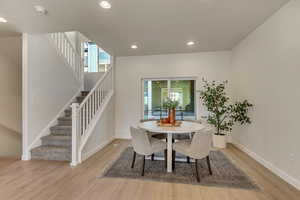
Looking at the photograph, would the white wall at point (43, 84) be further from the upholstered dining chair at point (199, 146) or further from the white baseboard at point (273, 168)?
the white baseboard at point (273, 168)

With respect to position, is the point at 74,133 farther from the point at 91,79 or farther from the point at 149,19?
the point at 91,79

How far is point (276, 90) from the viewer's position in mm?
2641

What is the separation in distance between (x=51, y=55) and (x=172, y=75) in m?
3.27

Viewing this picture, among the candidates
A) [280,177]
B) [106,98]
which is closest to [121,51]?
[106,98]

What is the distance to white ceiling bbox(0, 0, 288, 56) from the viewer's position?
250 centimetres

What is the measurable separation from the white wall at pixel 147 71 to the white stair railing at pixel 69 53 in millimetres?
1292

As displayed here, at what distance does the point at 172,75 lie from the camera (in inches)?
191

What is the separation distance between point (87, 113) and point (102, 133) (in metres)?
0.94

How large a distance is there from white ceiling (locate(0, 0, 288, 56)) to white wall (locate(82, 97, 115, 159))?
1.94 meters

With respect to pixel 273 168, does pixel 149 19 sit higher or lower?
higher

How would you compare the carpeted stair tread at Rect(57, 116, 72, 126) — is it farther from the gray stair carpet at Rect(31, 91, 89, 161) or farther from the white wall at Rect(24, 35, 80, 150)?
the white wall at Rect(24, 35, 80, 150)

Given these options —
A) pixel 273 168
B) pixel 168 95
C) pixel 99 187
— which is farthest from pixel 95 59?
pixel 273 168

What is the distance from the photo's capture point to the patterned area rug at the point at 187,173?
2441 millimetres

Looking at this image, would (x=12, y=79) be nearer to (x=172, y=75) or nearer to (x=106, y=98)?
(x=106, y=98)
